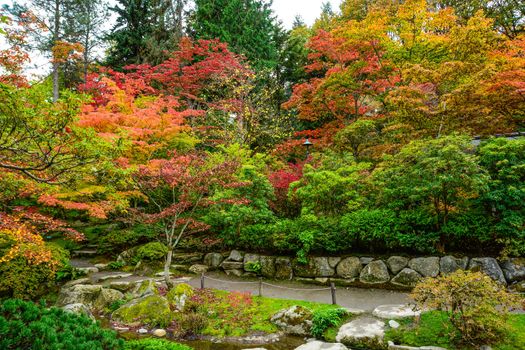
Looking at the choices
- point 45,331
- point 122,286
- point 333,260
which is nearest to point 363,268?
point 333,260

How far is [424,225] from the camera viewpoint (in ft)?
28.3

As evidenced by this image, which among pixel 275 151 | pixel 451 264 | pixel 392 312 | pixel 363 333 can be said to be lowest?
pixel 363 333

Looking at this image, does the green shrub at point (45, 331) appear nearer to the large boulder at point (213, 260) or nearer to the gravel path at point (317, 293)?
the gravel path at point (317, 293)

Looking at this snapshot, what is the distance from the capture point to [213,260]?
11227mm

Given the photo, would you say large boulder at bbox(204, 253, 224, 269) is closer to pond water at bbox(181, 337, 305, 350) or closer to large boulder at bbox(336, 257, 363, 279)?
large boulder at bbox(336, 257, 363, 279)

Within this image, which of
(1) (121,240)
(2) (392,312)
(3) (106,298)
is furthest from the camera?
(1) (121,240)

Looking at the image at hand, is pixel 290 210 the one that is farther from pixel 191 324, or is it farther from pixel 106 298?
pixel 106 298

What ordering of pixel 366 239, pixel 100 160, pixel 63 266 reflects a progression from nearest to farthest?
pixel 100 160 → pixel 366 239 → pixel 63 266

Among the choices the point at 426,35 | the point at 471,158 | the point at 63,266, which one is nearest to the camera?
the point at 471,158

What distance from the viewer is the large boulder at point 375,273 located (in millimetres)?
8664

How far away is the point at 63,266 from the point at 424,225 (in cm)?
1109

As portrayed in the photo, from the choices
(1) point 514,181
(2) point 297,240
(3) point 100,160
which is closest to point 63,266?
(3) point 100,160

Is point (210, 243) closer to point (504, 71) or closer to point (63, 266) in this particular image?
point (63, 266)

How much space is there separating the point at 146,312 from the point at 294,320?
11.8 feet
